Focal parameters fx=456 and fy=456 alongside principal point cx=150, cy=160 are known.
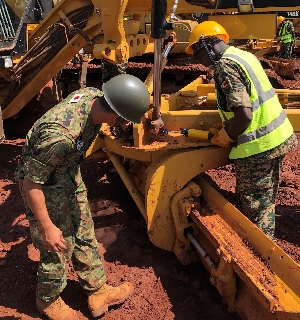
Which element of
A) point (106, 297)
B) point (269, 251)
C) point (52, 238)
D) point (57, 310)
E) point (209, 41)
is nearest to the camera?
point (52, 238)

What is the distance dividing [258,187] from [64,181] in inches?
61.2

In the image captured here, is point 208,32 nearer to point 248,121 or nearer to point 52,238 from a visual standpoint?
point 248,121

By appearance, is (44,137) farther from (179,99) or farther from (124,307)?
(179,99)

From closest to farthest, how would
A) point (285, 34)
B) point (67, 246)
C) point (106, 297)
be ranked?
point (67, 246) < point (106, 297) < point (285, 34)

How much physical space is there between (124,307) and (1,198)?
2.30m

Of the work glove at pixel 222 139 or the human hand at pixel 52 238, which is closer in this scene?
the human hand at pixel 52 238

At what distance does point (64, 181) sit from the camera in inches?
121

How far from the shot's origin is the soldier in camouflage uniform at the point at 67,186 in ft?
8.95

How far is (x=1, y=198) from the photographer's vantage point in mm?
5160

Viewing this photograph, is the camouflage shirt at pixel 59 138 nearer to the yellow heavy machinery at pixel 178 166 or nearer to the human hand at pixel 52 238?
the human hand at pixel 52 238

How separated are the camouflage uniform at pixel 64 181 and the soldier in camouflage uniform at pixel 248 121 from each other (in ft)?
3.44

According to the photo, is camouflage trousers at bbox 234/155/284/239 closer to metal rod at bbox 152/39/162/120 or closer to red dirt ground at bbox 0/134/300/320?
red dirt ground at bbox 0/134/300/320

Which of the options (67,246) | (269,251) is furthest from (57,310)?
(269,251)

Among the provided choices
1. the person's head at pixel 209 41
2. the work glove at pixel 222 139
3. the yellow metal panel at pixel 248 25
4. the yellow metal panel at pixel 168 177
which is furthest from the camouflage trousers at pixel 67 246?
the yellow metal panel at pixel 248 25
